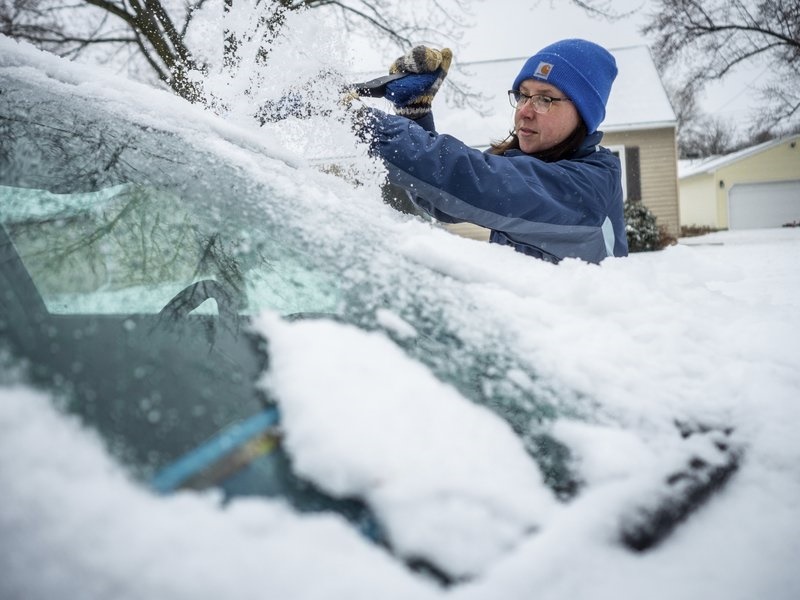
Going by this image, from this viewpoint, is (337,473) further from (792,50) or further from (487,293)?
(792,50)

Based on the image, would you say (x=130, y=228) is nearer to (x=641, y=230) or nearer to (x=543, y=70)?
(x=543, y=70)

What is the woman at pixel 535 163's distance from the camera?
62.9 inches

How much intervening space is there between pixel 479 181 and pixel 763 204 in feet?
90.3

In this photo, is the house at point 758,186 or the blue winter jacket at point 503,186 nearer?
the blue winter jacket at point 503,186

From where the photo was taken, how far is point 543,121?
82.0 inches

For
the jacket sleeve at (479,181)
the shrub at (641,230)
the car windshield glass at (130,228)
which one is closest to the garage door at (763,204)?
the shrub at (641,230)

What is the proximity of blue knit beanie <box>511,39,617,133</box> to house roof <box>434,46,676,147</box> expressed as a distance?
11.5 m

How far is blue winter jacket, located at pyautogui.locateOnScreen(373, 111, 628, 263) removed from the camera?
1.59 meters

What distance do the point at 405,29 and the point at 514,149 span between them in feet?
25.0

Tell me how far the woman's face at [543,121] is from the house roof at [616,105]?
11.6m

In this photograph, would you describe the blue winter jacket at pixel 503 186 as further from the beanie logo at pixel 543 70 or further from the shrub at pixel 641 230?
the shrub at pixel 641 230

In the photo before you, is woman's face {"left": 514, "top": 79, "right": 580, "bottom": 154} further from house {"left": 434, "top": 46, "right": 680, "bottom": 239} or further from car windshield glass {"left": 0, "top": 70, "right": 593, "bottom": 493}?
house {"left": 434, "top": 46, "right": 680, "bottom": 239}

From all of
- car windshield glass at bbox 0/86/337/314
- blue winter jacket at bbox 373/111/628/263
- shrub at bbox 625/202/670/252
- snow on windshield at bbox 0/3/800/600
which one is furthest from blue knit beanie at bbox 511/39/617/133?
shrub at bbox 625/202/670/252

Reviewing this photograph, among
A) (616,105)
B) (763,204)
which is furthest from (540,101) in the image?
(763,204)
